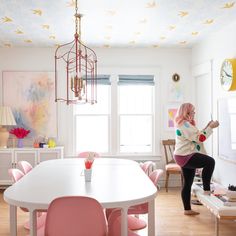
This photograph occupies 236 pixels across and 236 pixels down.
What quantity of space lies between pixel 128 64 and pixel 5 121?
2.37 metres

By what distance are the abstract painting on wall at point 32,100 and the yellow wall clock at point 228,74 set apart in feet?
9.87

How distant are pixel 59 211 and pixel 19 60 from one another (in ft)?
14.9

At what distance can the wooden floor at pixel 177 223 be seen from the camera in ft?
13.1

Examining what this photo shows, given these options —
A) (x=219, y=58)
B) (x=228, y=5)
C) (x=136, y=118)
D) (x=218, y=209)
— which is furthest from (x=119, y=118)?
(x=218, y=209)

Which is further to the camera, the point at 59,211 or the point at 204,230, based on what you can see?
the point at 204,230

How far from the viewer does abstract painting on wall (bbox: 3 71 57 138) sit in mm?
6348

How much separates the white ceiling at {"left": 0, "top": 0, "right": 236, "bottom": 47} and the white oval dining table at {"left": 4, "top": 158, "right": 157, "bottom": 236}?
5.90ft

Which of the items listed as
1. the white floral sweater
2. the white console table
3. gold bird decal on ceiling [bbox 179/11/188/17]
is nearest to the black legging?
the white floral sweater

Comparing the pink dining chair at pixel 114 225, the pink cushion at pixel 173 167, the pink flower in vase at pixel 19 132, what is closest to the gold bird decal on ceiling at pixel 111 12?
the pink dining chair at pixel 114 225

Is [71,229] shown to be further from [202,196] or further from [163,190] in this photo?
[163,190]

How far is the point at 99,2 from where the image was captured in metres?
3.78

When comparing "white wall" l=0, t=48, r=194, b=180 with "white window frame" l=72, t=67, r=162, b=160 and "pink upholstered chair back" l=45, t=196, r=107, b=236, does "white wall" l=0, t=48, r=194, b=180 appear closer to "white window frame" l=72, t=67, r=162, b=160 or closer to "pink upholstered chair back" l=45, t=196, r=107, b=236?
"white window frame" l=72, t=67, r=162, b=160

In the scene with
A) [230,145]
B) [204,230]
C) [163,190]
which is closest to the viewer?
[204,230]

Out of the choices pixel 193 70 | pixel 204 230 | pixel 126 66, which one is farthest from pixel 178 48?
pixel 204 230
